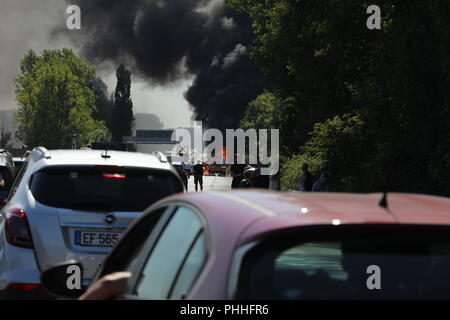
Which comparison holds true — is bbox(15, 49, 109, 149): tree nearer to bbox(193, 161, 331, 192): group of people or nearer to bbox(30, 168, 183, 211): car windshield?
bbox(193, 161, 331, 192): group of people

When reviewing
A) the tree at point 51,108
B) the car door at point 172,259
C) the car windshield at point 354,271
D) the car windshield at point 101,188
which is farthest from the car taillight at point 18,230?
the tree at point 51,108

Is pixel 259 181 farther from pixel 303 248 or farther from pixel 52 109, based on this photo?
pixel 52 109

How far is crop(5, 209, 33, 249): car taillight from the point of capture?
7.97m

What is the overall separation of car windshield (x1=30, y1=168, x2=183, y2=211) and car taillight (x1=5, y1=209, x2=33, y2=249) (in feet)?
0.70

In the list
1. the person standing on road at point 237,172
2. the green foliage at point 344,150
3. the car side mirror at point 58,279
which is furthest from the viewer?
the green foliage at point 344,150

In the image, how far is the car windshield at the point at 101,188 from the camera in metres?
8.28

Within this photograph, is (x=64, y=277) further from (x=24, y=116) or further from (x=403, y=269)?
(x=24, y=116)

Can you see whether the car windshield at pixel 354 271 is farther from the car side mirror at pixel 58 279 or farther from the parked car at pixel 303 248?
the car side mirror at pixel 58 279

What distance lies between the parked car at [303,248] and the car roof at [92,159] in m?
4.44

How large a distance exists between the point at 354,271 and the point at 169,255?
0.82 metres

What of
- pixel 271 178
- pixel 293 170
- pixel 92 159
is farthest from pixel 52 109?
pixel 92 159

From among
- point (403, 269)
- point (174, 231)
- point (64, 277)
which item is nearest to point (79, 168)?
point (64, 277)

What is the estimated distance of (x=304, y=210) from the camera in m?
3.46
